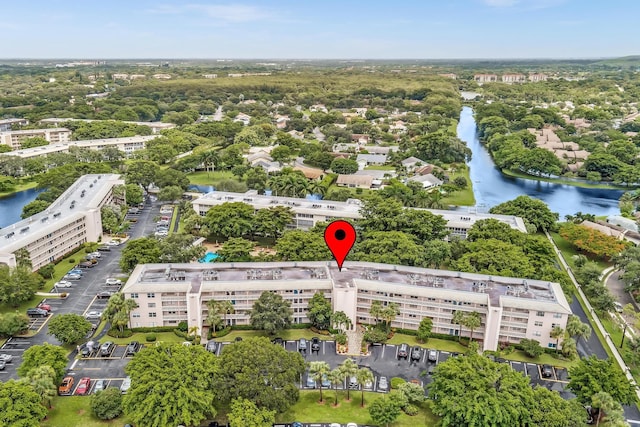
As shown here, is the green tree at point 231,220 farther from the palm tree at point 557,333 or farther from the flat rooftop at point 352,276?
the palm tree at point 557,333

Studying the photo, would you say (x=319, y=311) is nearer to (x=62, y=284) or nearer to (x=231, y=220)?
(x=231, y=220)

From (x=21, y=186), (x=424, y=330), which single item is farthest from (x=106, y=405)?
(x=21, y=186)

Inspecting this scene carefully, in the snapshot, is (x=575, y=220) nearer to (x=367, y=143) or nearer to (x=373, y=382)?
(x=373, y=382)

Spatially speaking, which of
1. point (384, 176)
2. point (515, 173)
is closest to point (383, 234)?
point (384, 176)

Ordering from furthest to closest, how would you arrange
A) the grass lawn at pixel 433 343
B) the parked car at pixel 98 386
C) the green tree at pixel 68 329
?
the grass lawn at pixel 433 343 < the green tree at pixel 68 329 < the parked car at pixel 98 386

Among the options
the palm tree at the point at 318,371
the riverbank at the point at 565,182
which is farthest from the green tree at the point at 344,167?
the palm tree at the point at 318,371
